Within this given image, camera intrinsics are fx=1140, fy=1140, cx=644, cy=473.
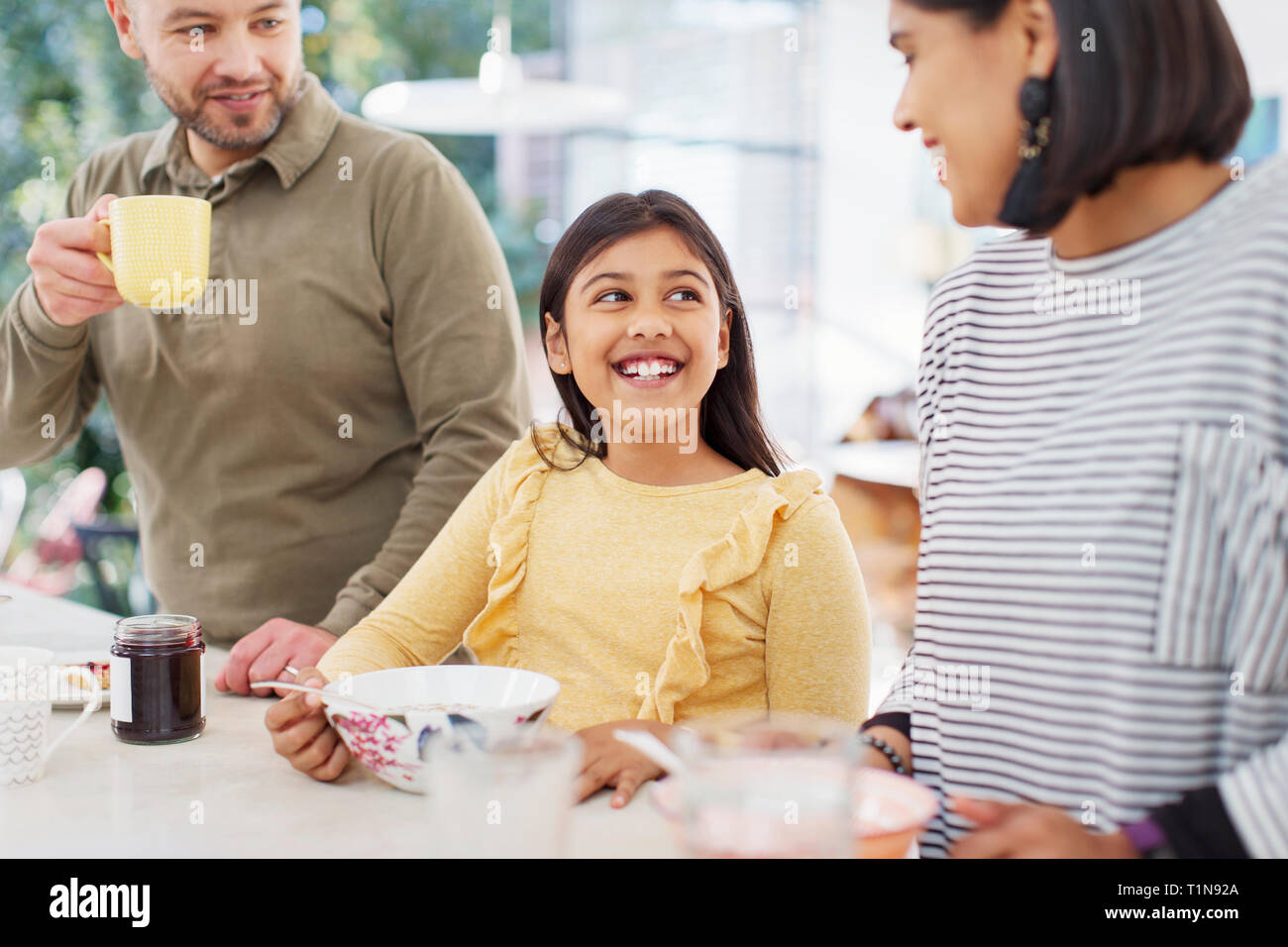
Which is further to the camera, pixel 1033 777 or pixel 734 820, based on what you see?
pixel 1033 777

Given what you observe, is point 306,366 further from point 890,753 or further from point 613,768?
point 890,753

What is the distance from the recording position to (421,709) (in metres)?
1.07

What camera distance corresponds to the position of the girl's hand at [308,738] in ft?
3.68

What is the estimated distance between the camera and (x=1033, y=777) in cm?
99

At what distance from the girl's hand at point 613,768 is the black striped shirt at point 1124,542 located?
0.27 meters

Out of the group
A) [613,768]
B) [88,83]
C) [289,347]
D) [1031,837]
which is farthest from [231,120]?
[88,83]

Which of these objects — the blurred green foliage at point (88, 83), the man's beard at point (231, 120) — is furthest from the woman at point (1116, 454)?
the blurred green foliage at point (88, 83)

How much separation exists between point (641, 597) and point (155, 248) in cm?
77

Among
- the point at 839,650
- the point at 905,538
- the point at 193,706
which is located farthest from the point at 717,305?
the point at 905,538

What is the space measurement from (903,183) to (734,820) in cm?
597

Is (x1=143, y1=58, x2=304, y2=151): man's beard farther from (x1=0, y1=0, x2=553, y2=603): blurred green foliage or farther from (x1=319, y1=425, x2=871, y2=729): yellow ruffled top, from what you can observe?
(x1=0, y1=0, x2=553, y2=603): blurred green foliage

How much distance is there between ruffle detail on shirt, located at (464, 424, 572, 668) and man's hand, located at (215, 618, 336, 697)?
0.21 metres

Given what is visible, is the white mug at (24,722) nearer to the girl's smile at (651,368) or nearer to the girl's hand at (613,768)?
the girl's hand at (613,768)
